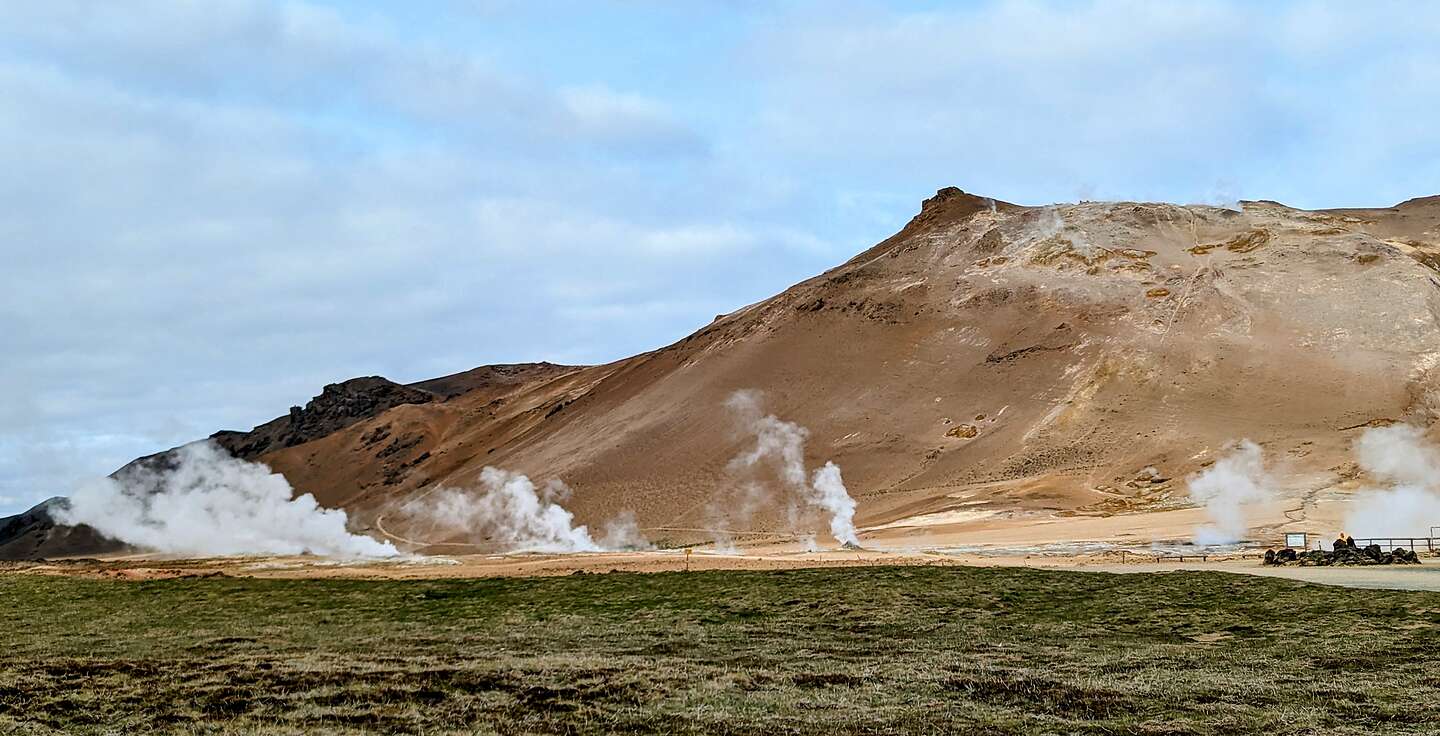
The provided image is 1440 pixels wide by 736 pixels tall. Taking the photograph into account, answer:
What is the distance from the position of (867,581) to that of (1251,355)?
223 feet

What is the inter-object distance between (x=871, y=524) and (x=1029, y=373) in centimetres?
2741

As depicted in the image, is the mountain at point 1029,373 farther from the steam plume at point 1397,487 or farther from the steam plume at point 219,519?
the steam plume at point 219,519

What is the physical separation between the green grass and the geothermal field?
0.14 meters

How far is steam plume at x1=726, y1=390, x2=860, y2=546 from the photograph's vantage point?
283 feet

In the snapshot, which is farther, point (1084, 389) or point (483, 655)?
point (1084, 389)

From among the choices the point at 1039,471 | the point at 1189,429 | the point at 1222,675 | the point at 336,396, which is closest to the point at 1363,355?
the point at 1189,429

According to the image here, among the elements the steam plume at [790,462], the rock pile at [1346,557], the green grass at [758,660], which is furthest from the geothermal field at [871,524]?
the steam plume at [790,462]

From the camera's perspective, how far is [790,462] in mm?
96375

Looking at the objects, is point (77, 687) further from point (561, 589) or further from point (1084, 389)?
point (1084, 389)

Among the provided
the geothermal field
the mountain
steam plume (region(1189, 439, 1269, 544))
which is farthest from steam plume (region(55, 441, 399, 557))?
steam plume (region(1189, 439, 1269, 544))

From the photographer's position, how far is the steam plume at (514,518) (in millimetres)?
85938

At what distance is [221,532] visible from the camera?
8788 centimetres

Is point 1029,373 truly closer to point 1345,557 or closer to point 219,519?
point 1345,557

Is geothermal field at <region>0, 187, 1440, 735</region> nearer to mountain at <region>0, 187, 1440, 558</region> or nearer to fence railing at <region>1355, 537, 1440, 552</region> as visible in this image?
mountain at <region>0, 187, 1440, 558</region>
